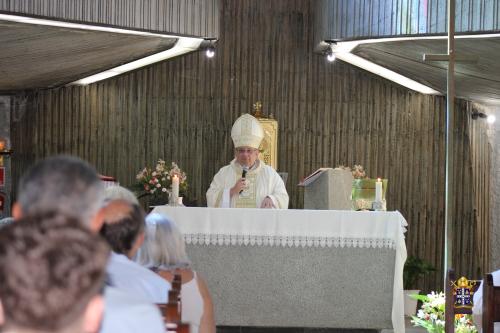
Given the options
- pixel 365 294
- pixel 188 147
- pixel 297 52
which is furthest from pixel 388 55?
pixel 365 294

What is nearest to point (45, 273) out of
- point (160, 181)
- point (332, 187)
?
point (332, 187)

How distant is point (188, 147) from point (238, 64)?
1.35 metres

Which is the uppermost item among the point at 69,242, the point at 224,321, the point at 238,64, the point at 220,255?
the point at 238,64

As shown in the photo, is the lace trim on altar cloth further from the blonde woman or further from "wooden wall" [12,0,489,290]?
"wooden wall" [12,0,489,290]

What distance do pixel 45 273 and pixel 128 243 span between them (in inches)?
74.6

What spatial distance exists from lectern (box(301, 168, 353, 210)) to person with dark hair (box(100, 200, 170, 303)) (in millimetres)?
5979

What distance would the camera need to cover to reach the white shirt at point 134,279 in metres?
3.05

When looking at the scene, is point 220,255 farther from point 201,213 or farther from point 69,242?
point 69,242

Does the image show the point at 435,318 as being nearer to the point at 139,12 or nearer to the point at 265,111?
the point at 139,12

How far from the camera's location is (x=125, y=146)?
44.1 feet

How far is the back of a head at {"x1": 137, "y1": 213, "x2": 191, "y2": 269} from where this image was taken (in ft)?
12.7

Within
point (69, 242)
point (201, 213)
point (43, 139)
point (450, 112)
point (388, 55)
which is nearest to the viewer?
point (69, 242)

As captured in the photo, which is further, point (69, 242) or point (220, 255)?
point (220, 255)

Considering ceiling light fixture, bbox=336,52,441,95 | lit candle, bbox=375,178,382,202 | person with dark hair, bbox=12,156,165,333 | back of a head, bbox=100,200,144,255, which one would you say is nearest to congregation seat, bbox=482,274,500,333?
back of a head, bbox=100,200,144,255
